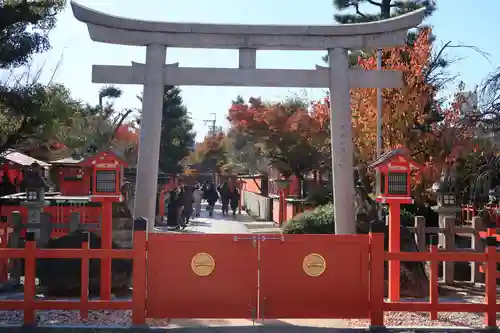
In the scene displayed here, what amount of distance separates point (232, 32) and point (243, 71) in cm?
74

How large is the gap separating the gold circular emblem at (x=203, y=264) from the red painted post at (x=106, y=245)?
184cm

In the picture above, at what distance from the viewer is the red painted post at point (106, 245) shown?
771 cm

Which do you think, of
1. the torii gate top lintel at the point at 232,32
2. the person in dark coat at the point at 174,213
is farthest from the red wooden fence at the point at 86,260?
the person in dark coat at the point at 174,213

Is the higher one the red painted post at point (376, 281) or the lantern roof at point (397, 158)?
the lantern roof at point (397, 158)

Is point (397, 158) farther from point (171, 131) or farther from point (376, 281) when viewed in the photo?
point (171, 131)

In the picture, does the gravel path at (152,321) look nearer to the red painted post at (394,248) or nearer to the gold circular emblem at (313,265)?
the red painted post at (394,248)

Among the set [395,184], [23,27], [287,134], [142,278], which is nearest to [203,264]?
[142,278]

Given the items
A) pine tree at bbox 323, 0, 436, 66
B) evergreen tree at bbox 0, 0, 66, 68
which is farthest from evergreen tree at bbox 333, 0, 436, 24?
evergreen tree at bbox 0, 0, 66, 68

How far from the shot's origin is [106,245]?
8180 mm

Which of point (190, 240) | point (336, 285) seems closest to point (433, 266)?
point (336, 285)

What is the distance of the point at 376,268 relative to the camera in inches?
256

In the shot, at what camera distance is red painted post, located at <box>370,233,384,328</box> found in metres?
6.52

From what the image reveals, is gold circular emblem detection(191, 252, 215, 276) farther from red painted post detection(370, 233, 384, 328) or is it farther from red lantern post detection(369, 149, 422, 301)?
red lantern post detection(369, 149, 422, 301)

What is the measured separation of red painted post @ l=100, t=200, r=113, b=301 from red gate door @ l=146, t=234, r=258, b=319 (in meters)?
1.46
